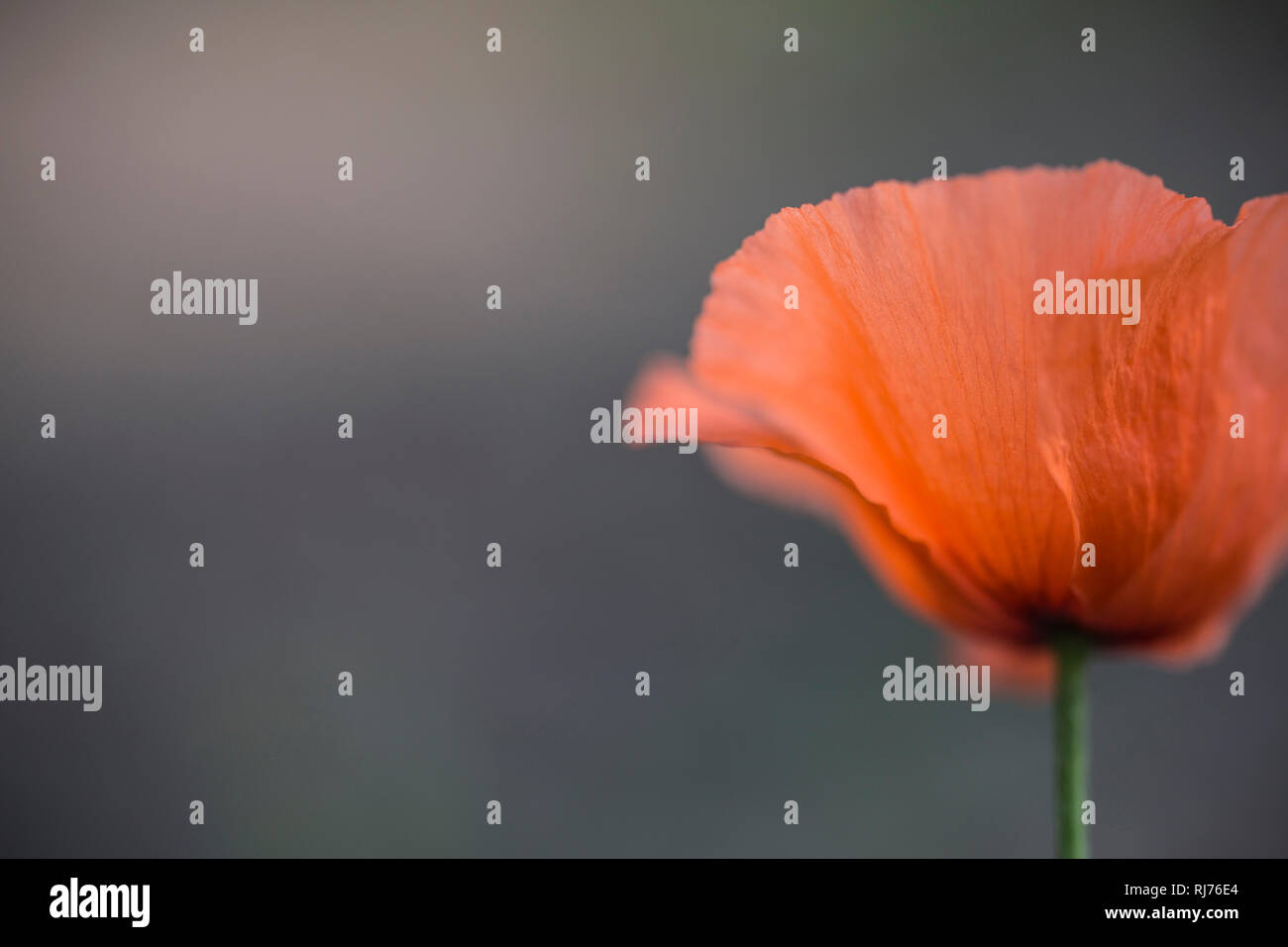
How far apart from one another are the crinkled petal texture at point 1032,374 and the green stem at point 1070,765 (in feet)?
0.10

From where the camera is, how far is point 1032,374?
0.90 feet

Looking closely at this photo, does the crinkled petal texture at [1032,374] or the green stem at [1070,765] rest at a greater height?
the crinkled petal texture at [1032,374]

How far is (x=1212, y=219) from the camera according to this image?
255 mm

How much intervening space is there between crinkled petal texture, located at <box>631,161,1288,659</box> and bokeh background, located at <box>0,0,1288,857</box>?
68 cm

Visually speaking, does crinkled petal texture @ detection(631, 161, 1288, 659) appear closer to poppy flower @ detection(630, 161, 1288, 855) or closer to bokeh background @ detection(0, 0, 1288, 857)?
poppy flower @ detection(630, 161, 1288, 855)

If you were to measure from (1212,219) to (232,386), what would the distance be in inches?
35.6

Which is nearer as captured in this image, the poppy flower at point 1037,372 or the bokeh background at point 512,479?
the poppy flower at point 1037,372

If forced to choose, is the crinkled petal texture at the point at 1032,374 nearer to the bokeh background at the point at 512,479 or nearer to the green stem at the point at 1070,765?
the green stem at the point at 1070,765

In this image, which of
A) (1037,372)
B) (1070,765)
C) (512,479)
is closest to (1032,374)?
(1037,372)

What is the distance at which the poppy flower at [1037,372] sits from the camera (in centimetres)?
27

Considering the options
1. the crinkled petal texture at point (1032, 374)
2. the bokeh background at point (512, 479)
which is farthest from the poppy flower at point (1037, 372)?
the bokeh background at point (512, 479)

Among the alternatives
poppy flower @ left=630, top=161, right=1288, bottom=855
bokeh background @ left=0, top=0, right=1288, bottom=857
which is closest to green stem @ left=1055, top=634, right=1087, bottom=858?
poppy flower @ left=630, top=161, right=1288, bottom=855

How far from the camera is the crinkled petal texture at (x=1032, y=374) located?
0.27 metres

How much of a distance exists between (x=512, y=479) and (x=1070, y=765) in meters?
0.90
